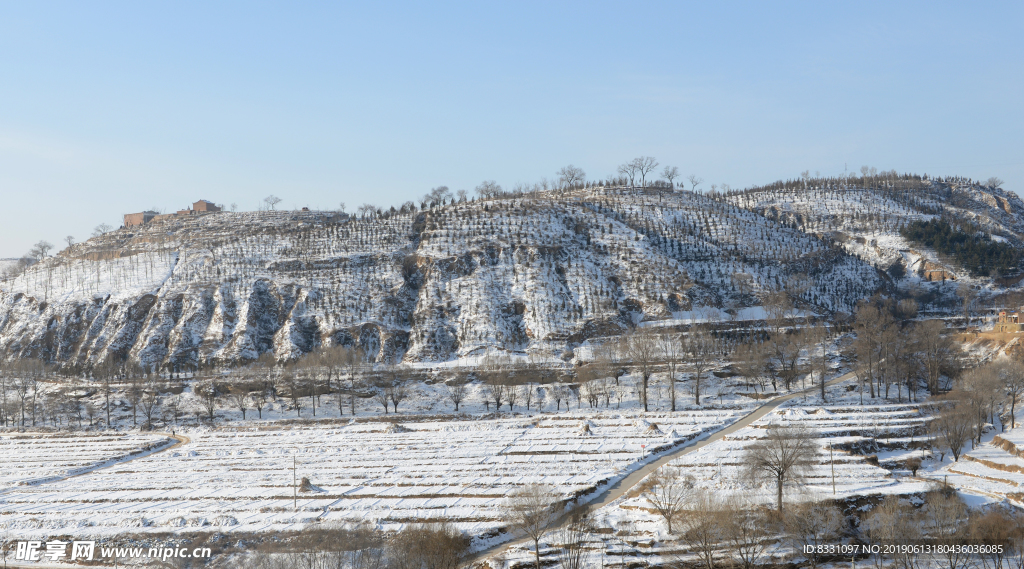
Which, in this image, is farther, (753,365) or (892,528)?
(753,365)

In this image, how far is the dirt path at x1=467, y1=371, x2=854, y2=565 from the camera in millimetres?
38250

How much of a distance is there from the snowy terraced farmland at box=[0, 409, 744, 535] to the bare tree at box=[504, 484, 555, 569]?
1.44m

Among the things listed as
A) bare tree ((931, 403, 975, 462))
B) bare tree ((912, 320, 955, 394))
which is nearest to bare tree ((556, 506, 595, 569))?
bare tree ((931, 403, 975, 462))

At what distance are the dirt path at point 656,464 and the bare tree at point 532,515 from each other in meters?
0.90

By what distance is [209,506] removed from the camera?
45.8 meters

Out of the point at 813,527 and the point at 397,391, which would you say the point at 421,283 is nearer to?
the point at 397,391

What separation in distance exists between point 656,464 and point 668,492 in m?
10.3

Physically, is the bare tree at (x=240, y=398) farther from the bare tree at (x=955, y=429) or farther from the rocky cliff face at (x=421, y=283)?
the bare tree at (x=955, y=429)

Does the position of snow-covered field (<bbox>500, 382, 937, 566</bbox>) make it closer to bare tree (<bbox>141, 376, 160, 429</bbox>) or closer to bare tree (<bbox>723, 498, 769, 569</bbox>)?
bare tree (<bbox>723, 498, 769, 569</bbox>)

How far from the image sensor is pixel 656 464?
178ft

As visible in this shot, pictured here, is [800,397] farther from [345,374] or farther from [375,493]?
[345,374]

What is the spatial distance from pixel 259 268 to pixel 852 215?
152 meters

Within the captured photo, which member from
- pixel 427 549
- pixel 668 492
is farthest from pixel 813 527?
pixel 427 549

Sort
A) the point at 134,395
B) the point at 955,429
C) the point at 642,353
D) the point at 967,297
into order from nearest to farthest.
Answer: the point at 955,429, the point at 642,353, the point at 134,395, the point at 967,297
